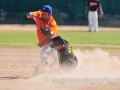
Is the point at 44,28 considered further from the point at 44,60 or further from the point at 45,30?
the point at 44,60

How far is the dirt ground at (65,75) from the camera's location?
11318 millimetres

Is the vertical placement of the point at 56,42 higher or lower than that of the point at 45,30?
lower

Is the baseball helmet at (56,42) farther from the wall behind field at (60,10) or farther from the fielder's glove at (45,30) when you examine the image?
the wall behind field at (60,10)

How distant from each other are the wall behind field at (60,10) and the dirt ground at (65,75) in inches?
899

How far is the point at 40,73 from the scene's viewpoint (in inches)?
504

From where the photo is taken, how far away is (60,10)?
131 ft

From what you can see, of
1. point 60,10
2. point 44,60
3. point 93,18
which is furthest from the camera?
point 60,10

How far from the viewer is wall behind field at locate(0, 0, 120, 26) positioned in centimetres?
3959

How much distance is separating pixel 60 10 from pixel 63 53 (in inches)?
1078

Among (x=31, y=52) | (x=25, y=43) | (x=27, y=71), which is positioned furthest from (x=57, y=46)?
(x=25, y=43)

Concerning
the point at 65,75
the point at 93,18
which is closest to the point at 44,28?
the point at 65,75

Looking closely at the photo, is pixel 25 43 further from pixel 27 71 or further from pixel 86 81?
pixel 86 81

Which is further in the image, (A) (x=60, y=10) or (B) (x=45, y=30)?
(A) (x=60, y=10)

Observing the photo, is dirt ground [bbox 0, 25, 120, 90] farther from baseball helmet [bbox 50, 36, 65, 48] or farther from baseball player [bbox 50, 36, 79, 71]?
baseball helmet [bbox 50, 36, 65, 48]
